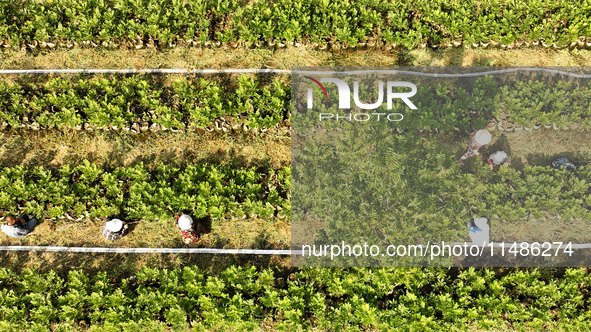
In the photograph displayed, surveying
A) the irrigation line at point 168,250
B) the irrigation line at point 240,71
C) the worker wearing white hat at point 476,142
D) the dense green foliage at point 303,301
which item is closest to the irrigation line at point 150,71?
the irrigation line at point 240,71

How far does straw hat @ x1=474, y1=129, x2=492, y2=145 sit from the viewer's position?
1026 centimetres

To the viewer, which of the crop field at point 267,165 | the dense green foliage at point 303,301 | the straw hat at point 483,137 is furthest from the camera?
the straw hat at point 483,137

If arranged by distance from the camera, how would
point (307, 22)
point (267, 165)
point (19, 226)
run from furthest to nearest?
point (307, 22), point (267, 165), point (19, 226)

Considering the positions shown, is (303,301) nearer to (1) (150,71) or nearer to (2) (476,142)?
(2) (476,142)

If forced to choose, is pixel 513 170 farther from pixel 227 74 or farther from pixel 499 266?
pixel 227 74

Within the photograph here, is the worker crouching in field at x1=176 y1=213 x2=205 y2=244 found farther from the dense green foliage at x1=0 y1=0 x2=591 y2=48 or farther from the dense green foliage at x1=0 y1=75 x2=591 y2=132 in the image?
the dense green foliage at x1=0 y1=0 x2=591 y2=48

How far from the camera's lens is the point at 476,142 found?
10.5 meters

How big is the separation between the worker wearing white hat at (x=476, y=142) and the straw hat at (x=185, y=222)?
760 centimetres

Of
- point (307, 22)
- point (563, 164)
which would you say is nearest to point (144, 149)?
point (307, 22)

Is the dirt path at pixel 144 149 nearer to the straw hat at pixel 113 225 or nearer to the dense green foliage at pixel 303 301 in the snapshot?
the straw hat at pixel 113 225

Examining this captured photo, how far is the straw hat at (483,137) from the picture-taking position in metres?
10.3

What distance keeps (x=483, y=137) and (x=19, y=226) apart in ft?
41.7

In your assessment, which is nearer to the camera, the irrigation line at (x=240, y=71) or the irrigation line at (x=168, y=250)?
the irrigation line at (x=168, y=250)

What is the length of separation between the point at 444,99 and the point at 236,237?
7.28m
